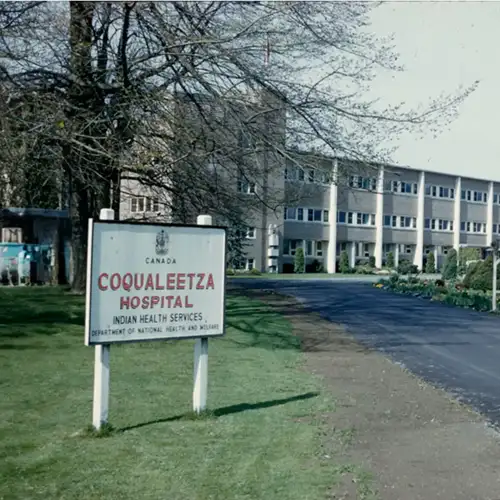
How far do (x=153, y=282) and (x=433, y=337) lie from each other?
31.3 feet

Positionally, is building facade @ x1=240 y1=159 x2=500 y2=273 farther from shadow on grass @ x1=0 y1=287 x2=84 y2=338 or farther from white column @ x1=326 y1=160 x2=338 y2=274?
shadow on grass @ x1=0 y1=287 x2=84 y2=338

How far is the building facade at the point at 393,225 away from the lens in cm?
5762

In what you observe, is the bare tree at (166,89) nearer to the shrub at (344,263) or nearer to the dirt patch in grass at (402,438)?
the dirt patch in grass at (402,438)

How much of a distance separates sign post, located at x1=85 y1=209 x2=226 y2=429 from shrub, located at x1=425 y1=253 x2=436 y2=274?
59.2m

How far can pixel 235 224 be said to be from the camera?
17.9 meters

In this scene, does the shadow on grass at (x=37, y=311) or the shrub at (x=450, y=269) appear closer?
the shadow on grass at (x=37, y=311)

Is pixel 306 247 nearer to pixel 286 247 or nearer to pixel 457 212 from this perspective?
pixel 286 247

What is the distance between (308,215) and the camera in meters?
58.8

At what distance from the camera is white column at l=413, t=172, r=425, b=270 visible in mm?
64500

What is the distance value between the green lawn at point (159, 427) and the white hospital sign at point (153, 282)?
90cm

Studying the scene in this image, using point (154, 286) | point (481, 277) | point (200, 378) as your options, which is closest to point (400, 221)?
point (481, 277)

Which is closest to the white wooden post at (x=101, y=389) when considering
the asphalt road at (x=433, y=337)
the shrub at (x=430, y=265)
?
the asphalt road at (x=433, y=337)

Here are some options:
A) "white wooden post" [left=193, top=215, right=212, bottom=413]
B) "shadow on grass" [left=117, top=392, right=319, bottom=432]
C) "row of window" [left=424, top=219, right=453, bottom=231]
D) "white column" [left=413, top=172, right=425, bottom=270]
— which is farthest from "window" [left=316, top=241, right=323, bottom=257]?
"white wooden post" [left=193, top=215, right=212, bottom=413]

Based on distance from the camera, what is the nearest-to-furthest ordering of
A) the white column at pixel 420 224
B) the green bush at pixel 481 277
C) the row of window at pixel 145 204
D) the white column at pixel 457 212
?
1. the row of window at pixel 145 204
2. the green bush at pixel 481 277
3. the white column at pixel 420 224
4. the white column at pixel 457 212
